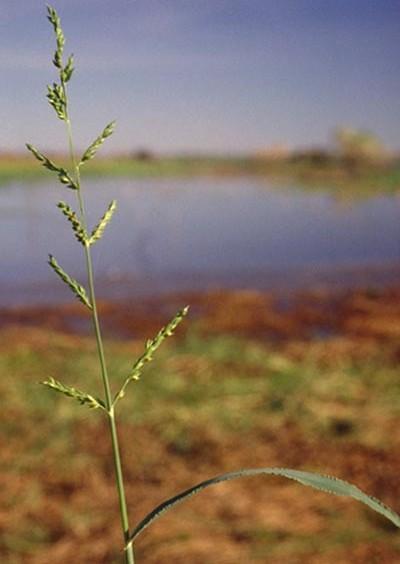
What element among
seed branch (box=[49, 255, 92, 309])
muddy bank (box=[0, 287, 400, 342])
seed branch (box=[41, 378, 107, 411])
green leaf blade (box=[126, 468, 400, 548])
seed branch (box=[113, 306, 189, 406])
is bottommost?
muddy bank (box=[0, 287, 400, 342])

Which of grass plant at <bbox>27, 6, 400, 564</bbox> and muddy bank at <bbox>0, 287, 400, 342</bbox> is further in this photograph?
muddy bank at <bbox>0, 287, 400, 342</bbox>

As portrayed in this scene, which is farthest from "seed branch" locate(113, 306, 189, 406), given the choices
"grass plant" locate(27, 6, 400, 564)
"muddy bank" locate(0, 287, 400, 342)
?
"muddy bank" locate(0, 287, 400, 342)

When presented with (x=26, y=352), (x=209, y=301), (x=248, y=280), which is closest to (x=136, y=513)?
(x=26, y=352)

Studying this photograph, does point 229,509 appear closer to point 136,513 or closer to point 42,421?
point 136,513

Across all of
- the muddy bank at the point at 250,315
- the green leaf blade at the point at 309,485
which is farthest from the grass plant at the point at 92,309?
the muddy bank at the point at 250,315

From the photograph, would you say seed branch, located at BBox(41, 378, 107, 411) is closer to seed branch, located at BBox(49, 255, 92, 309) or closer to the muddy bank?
seed branch, located at BBox(49, 255, 92, 309)

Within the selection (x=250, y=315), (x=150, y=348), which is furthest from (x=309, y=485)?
(x=250, y=315)

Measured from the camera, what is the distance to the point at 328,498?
259 centimetres

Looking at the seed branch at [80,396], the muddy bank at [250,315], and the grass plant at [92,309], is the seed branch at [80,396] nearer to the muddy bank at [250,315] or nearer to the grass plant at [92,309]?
the grass plant at [92,309]

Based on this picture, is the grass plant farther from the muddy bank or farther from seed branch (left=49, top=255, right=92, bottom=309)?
the muddy bank

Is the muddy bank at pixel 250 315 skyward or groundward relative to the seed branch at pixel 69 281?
groundward

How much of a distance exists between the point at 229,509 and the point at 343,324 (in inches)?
125

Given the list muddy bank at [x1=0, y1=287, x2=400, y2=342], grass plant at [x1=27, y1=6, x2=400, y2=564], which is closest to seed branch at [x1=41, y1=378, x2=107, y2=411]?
grass plant at [x1=27, y1=6, x2=400, y2=564]

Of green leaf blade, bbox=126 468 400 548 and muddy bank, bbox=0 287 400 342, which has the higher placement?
green leaf blade, bbox=126 468 400 548
